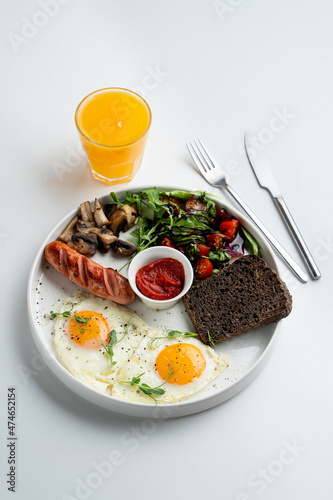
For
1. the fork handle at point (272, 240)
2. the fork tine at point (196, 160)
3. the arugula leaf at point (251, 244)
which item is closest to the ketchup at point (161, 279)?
the arugula leaf at point (251, 244)

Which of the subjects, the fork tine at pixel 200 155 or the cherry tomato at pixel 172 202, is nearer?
the cherry tomato at pixel 172 202

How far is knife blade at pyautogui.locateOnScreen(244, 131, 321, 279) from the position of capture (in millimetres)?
4262

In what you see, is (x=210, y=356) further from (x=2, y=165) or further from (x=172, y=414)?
(x=2, y=165)

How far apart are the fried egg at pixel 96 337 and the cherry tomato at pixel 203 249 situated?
2.14 feet

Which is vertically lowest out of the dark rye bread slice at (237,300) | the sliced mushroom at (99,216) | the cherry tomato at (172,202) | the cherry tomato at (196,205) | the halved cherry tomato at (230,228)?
the dark rye bread slice at (237,300)

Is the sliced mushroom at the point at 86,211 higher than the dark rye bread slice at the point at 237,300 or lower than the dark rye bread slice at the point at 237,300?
higher

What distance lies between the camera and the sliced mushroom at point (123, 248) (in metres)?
4.08

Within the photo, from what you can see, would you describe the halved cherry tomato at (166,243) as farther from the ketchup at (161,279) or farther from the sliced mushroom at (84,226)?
the sliced mushroom at (84,226)

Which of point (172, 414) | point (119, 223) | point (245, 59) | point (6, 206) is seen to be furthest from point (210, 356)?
point (245, 59)

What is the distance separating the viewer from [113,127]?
4.21 meters

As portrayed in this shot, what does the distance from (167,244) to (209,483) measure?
1.60 metres

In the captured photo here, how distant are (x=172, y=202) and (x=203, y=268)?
22.2 inches

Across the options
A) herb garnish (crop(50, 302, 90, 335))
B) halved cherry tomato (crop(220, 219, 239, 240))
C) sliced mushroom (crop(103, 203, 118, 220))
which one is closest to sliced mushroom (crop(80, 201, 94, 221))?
sliced mushroom (crop(103, 203, 118, 220))

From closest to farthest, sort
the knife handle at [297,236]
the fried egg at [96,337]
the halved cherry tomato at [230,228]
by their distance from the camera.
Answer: the fried egg at [96,337] < the halved cherry tomato at [230,228] < the knife handle at [297,236]
